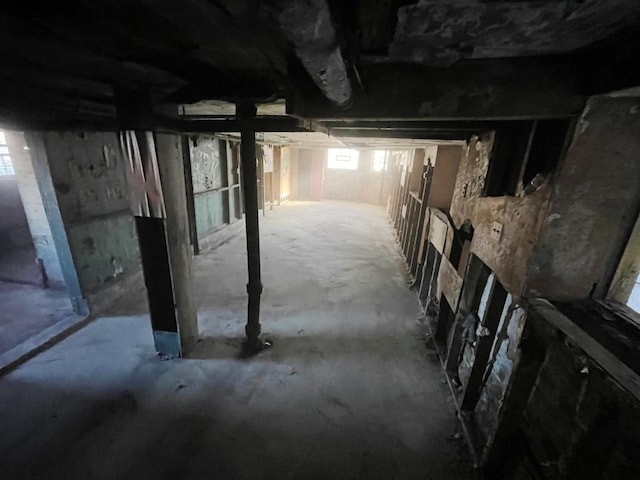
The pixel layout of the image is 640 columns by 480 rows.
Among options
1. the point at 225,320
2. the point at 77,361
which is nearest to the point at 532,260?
the point at 225,320

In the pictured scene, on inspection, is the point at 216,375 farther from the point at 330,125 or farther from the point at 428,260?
the point at 428,260

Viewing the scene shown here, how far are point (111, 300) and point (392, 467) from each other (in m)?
3.54

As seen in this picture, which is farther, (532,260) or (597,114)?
(532,260)

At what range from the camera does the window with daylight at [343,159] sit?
11.3 metres

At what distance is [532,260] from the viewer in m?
1.40

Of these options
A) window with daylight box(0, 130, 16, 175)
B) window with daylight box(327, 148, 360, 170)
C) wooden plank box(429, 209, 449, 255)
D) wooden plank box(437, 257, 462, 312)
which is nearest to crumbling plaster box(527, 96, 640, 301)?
wooden plank box(437, 257, 462, 312)

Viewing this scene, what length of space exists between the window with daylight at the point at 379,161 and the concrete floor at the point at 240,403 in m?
7.78

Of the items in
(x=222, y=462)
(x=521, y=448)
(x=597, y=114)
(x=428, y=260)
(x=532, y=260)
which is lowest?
(x=222, y=462)

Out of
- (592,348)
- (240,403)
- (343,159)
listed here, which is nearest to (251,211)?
(240,403)

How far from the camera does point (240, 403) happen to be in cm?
224

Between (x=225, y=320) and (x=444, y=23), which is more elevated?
(x=444, y=23)

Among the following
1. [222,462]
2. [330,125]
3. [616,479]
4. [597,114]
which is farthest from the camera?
[330,125]

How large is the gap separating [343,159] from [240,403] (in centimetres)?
1049

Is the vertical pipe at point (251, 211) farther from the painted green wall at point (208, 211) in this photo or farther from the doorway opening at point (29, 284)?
the painted green wall at point (208, 211)
